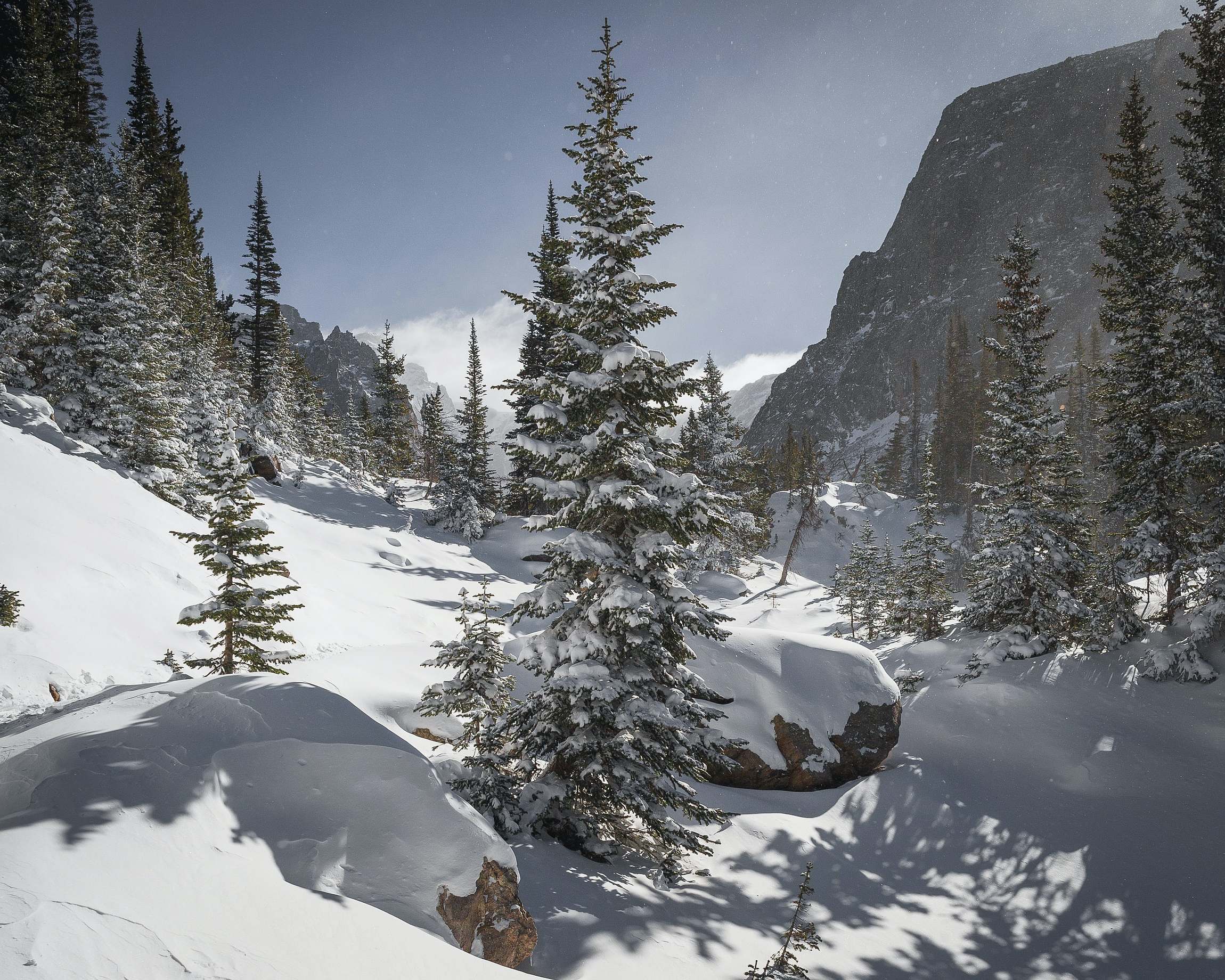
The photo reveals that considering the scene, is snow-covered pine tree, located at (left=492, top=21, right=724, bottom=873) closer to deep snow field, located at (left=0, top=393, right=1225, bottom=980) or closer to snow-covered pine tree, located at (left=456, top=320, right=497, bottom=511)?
deep snow field, located at (left=0, top=393, right=1225, bottom=980)

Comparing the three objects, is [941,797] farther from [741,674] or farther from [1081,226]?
[1081,226]

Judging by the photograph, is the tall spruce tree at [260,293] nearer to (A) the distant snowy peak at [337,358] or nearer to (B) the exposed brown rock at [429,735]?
(B) the exposed brown rock at [429,735]

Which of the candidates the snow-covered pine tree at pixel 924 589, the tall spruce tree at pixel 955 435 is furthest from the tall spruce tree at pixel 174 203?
the tall spruce tree at pixel 955 435

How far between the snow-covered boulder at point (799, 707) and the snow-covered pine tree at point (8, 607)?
41.6 ft

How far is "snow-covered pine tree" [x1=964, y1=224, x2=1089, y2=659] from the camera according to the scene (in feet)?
51.8

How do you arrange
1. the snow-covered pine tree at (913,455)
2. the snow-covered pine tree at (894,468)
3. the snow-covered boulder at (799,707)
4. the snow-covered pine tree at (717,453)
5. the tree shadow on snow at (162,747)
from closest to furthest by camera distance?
the tree shadow on snow at (162,747)
the snow-covered boulder at (799,707)
the snow-covered pine tree at (717,453)
the snow-covered pine tree at (913,455)
the snow-covered pine tree at (894,468)

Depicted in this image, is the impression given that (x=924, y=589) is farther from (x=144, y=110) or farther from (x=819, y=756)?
(x=144, y=110)

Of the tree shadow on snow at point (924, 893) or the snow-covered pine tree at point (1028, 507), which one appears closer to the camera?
the tree shadow on snow at point (924, 893)

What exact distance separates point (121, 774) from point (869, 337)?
156m

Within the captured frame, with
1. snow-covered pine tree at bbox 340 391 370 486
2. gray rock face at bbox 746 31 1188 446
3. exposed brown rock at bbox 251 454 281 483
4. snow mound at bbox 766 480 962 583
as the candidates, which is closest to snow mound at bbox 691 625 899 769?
exposed brown rock at bbox 251 454 281 483

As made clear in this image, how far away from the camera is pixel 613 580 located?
26.2ft

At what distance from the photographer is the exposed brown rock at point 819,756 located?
11.1 meters

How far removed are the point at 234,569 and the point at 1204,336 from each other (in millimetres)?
22174

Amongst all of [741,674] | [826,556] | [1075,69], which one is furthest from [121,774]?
[1075,69]
